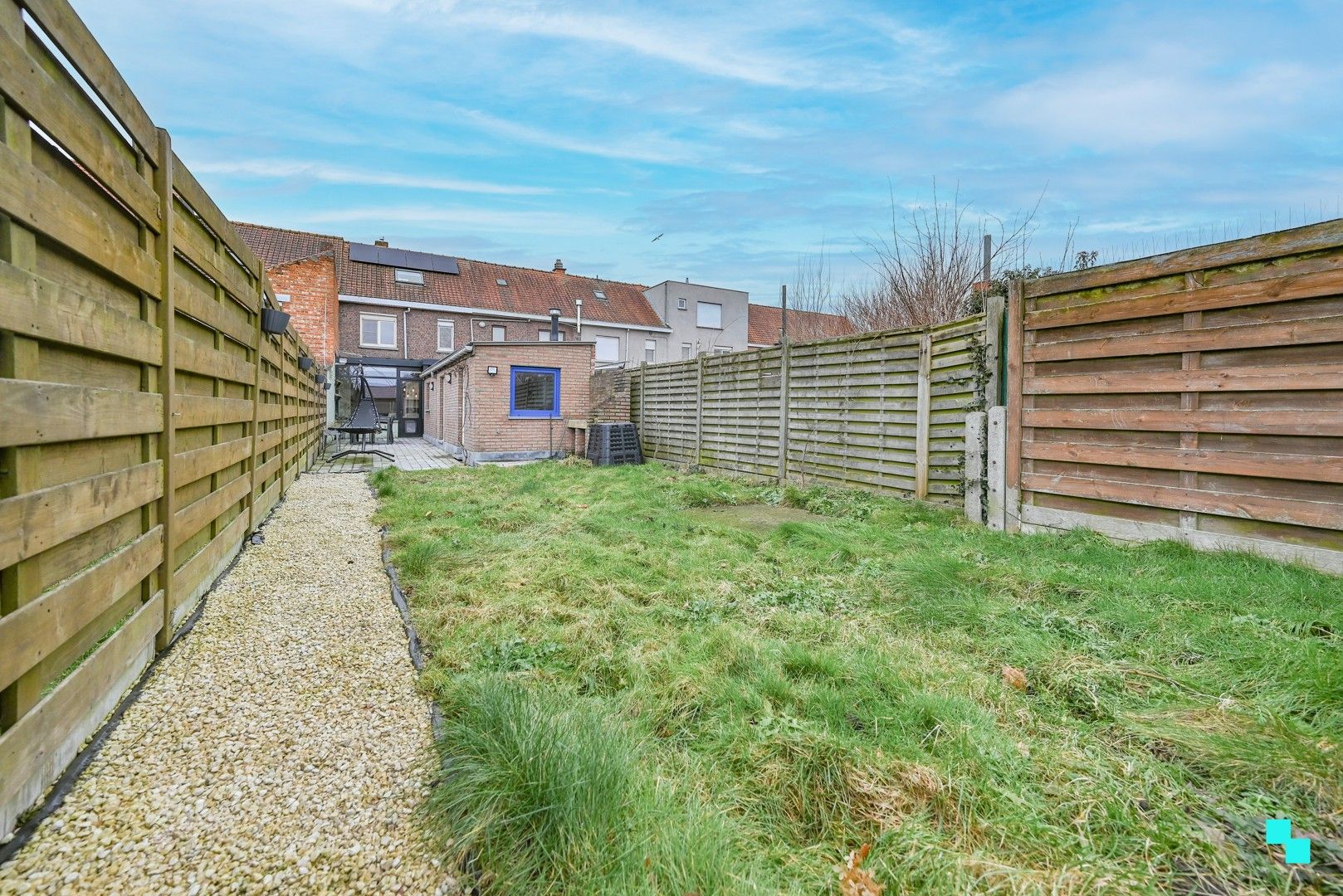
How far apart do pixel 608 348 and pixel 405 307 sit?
9232 mm

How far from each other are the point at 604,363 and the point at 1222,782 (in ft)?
86.1

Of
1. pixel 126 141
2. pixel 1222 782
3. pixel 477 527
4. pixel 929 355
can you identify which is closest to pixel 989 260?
pixel 929 355

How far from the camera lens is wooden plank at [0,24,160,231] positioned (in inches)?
54.4

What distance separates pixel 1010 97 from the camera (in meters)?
9.06

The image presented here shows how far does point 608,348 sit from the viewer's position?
28.3 meters

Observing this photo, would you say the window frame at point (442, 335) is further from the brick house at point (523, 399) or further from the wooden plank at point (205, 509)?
the wooden plank at point (205, 509)

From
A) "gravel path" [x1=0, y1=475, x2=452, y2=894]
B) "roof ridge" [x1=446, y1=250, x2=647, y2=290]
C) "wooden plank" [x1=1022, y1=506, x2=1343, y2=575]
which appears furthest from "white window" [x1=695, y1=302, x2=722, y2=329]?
"gravel path" [x1=0, y1=475, x2=452, y2=894]

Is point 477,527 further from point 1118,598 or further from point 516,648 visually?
point 1118,598

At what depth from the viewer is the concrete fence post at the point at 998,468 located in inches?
199

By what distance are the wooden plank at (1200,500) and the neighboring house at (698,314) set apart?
2501cm

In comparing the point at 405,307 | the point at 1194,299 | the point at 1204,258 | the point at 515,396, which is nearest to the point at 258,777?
the point at 1194,299

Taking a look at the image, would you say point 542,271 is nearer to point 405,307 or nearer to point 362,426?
point 405,307

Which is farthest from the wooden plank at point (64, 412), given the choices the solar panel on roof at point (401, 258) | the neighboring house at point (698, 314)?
the neighboring house at point (698, 314)

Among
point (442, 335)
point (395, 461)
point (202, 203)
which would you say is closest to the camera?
point (202, 203)
